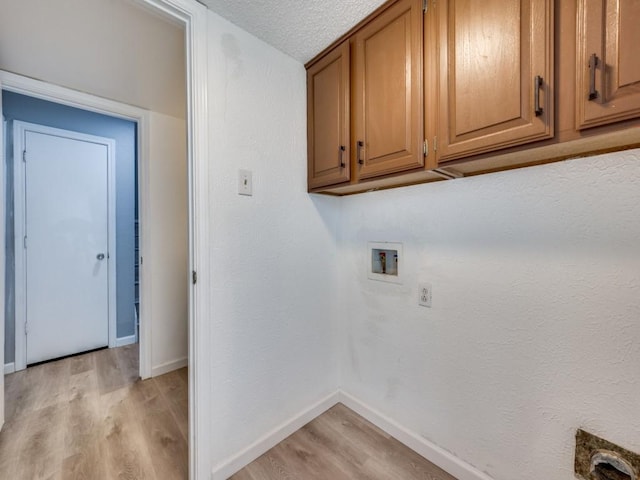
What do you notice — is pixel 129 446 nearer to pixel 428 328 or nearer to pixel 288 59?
pixel 428 328

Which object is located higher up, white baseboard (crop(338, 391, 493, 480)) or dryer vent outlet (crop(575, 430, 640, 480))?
dryer vent outlet (crop(575, 430, 640, 480))

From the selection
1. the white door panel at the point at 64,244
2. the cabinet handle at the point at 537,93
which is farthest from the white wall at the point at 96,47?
the cabinet handle at the point at 537,93

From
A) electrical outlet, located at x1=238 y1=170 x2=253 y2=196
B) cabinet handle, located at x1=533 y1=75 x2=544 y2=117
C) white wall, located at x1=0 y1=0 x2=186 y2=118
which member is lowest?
electrical outlet, located at x1=238 y1=170 x2=253 y2=196

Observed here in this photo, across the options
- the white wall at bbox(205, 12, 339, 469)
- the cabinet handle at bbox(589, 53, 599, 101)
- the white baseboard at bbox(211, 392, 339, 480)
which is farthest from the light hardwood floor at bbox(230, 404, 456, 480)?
the cabinet handle at bbox(589, 53, 599, 101)

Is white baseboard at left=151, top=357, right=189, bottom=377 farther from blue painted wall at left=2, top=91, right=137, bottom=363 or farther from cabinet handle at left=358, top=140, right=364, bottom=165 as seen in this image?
cabinet handle at left=358, top=140, right=364, bottom=165

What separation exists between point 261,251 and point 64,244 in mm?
2371

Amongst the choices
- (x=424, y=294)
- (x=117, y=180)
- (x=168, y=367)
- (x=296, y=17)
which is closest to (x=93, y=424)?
(x=168, y=367)

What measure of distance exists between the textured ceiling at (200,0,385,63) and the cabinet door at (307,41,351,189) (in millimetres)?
105

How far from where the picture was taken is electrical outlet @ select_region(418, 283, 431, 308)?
1396 millimetres

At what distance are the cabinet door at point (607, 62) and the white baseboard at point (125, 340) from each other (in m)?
3.78

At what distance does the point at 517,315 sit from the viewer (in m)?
1.12

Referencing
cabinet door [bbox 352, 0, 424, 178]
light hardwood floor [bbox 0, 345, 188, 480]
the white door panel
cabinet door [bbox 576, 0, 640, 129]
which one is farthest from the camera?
the white door panel

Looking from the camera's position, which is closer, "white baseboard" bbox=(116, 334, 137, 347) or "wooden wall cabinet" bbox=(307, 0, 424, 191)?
"wooden wall cabinet" bbox=(307, 0, 424, 191)

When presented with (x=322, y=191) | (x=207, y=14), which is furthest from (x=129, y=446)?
(x=207, y=14)
